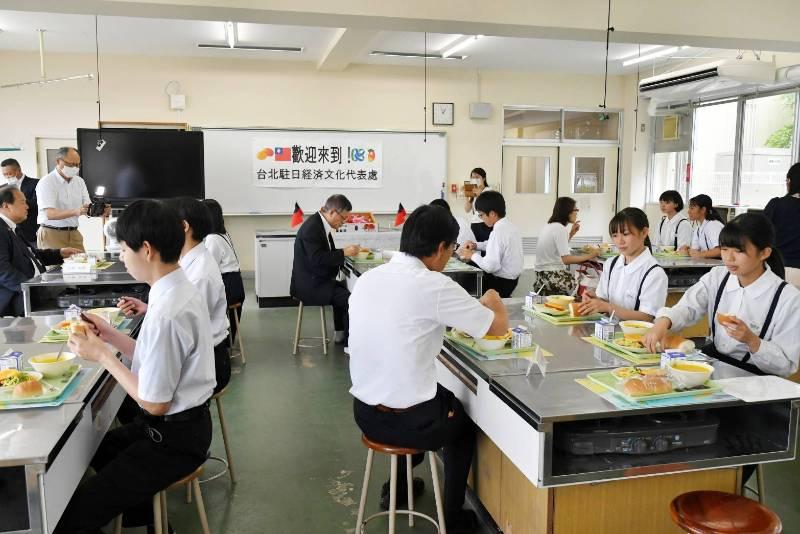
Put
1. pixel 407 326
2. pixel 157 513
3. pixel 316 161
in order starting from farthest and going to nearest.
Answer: pixel 316 161 < pixel 407 326 < pixel 157 513

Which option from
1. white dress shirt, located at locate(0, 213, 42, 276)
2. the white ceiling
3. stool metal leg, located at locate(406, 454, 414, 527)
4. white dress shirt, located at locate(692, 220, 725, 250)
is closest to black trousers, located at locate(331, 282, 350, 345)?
white dress shirt, located at locate(0, 213, 42, 276)

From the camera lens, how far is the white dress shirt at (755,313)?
2432 mm

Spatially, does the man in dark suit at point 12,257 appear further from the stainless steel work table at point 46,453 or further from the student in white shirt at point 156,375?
the student in white shirt at point 156,375

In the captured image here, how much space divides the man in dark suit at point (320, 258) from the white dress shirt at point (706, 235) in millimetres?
3278

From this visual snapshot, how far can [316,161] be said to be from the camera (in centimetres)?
835

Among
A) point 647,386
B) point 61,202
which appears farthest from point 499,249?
point 61,202

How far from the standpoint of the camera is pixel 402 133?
28.3 feet

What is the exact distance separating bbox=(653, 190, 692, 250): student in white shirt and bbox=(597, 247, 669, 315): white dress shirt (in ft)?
9.88

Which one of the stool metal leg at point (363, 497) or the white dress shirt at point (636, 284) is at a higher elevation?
the white dress shirt at point (636, 284)

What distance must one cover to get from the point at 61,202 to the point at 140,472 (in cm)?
473

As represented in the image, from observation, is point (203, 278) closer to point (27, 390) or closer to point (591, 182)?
point (27, 390)

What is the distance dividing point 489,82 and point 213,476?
7.22 metres

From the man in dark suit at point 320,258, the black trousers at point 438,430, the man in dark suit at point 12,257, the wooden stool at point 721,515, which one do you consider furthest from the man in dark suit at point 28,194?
the wooden stool at point 721,515

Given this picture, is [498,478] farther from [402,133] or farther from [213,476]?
[402,133]
